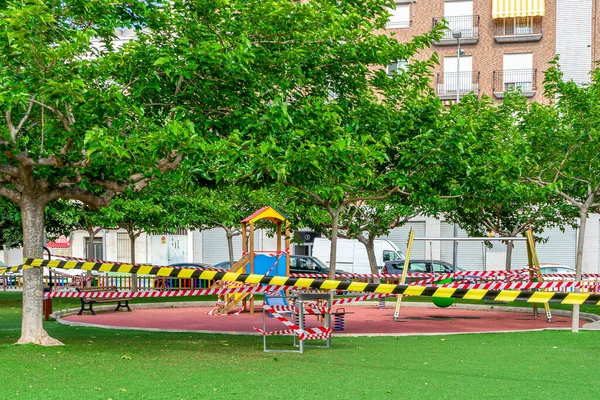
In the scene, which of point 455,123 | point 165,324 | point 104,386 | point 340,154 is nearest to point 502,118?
point 455,123

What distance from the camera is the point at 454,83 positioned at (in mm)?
44969

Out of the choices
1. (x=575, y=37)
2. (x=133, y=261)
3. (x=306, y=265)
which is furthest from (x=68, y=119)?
(x=575, y=37)

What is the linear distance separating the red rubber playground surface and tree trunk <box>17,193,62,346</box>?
13.6 feet

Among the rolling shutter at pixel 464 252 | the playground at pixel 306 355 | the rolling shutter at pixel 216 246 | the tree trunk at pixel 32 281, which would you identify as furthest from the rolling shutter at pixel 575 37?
the tree trunk at pixel 32 281

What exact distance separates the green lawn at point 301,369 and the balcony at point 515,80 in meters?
29.9

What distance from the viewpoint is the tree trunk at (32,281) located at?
13336 millimetres

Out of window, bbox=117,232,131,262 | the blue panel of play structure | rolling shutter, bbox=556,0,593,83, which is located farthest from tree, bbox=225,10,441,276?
window, bbox=117,232,131,262

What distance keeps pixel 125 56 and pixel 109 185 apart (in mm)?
2622

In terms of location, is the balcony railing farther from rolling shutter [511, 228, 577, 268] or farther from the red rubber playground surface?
the red rubber playground surface

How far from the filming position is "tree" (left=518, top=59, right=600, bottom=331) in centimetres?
2039

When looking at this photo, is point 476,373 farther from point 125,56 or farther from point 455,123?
point 125,56

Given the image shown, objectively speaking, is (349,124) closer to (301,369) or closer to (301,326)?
(301,326)

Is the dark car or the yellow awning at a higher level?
the yellow awning

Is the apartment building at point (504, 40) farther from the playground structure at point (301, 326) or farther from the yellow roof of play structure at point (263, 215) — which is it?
the playground structure at point (301, 326)
